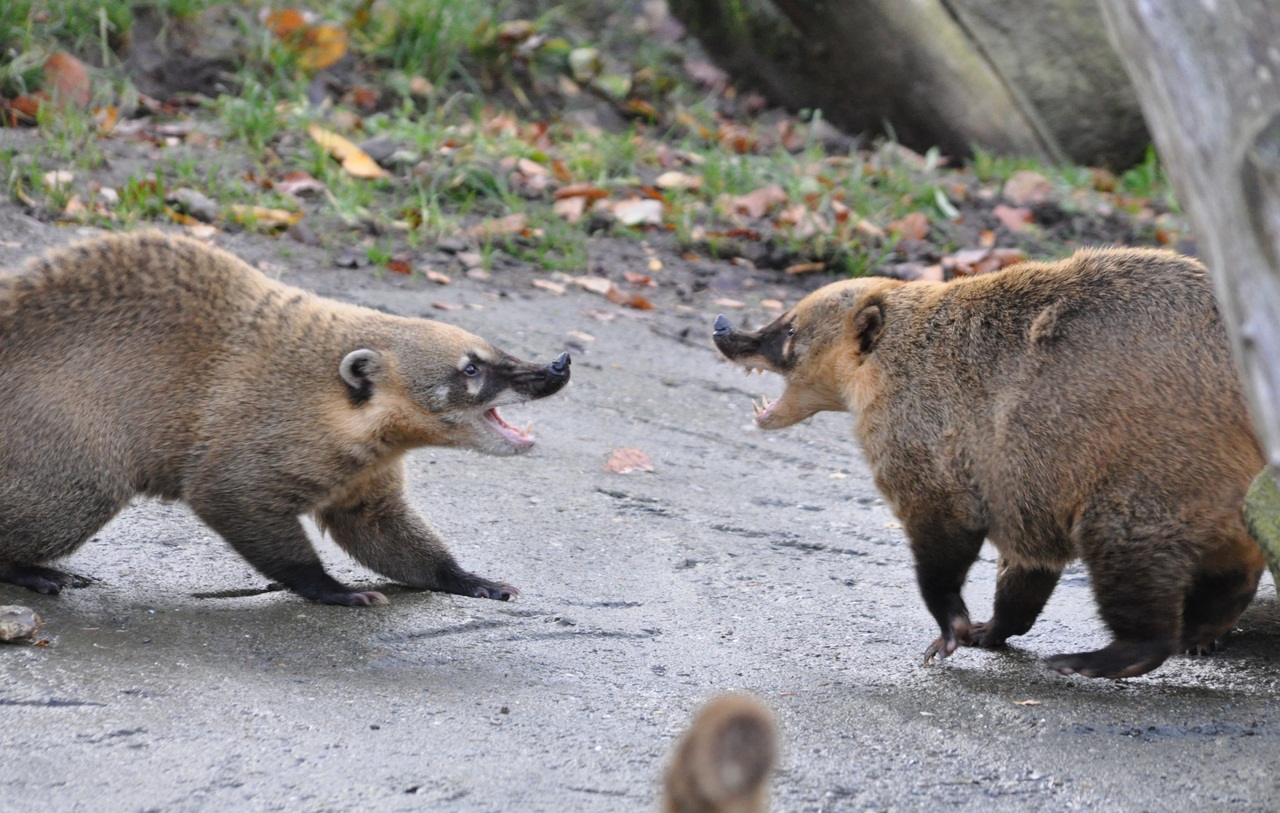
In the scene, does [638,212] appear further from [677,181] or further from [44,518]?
[44,518]

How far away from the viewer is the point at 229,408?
438 centimetres

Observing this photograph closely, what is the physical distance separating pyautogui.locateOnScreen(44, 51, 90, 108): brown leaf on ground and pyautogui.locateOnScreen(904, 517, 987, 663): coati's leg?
6197 mm

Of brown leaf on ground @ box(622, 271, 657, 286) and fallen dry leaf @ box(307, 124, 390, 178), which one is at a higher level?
fallen dry leaf @ box(307, 124, 390, 178)

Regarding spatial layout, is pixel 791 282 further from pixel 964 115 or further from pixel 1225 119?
pixel 1225 119

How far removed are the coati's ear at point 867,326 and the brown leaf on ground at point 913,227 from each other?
401 cm

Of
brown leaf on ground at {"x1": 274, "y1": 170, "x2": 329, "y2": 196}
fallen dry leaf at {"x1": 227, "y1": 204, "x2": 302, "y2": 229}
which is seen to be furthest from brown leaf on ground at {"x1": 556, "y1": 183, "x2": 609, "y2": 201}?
fallen dry leaf at {"x1": 227, "y1": 204, "x2": 302, "y2": 229}

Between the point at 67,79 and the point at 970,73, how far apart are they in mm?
6305

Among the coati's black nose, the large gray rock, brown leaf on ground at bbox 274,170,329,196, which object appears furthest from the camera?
the large gray rock

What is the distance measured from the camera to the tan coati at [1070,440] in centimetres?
375

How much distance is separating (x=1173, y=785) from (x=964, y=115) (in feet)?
25.4

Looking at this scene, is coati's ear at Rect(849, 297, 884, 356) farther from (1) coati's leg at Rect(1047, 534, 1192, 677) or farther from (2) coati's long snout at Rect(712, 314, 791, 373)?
(1) coati's leg at Rect(1047, 534, 1192, 677)

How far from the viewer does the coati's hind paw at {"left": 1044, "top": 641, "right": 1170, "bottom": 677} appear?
151 inches

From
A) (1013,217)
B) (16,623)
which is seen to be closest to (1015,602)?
(16,623)

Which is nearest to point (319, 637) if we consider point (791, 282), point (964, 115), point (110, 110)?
point (791, 282)
